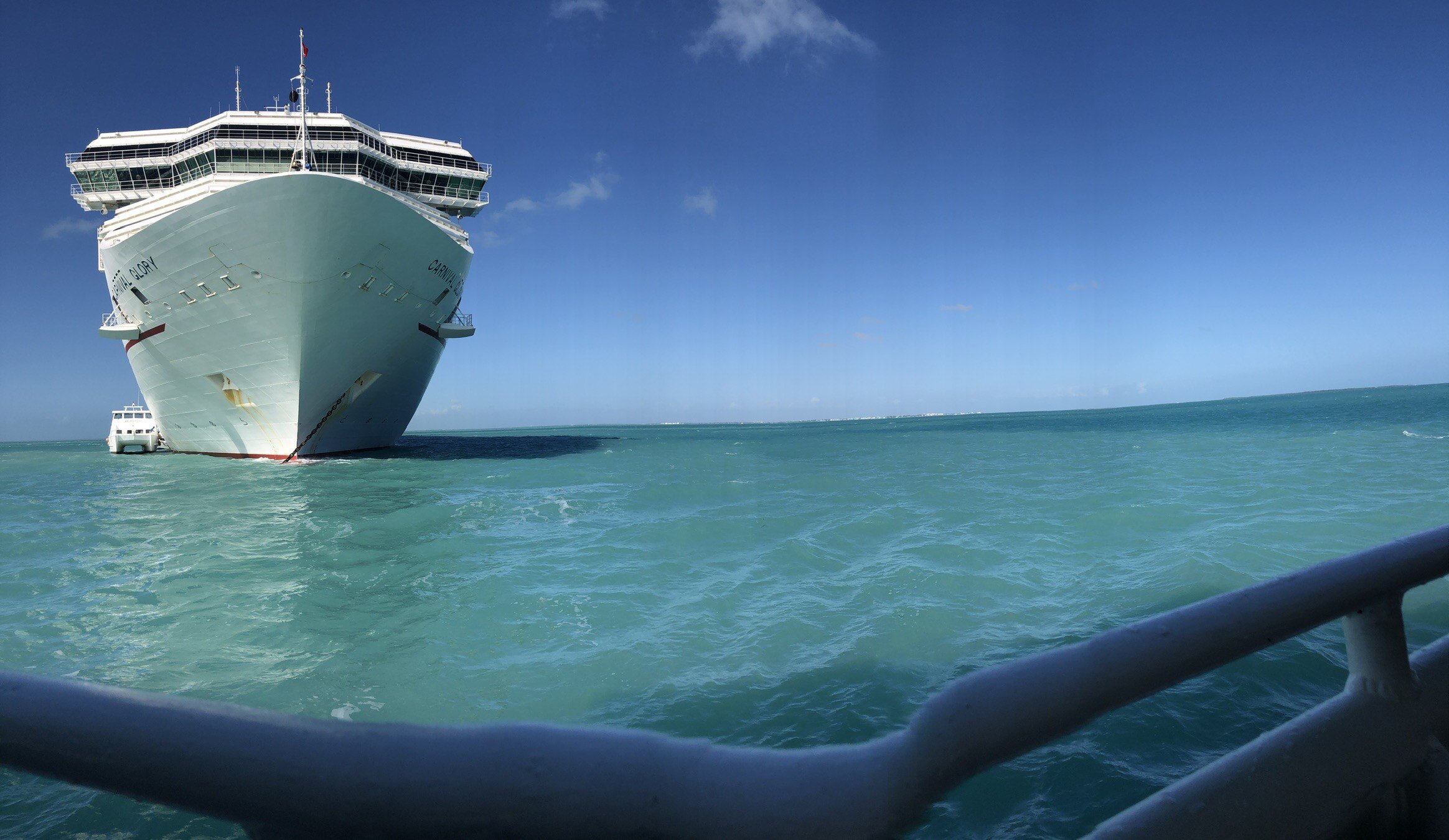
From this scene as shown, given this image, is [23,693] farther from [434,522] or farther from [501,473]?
[501,473]

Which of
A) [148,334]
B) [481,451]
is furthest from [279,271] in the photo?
[481,451]

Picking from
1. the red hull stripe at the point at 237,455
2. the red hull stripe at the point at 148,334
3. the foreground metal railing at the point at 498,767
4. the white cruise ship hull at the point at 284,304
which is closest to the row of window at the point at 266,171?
the white cruise ship hull at the point at 284,304

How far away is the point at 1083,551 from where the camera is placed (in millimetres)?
9984

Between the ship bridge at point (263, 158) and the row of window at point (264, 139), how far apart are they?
1.1 inches

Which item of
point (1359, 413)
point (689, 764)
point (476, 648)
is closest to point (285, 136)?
point (476, 648)

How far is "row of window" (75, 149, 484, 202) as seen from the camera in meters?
23.6

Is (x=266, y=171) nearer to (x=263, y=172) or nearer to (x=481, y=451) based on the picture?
(x=263, y=172)

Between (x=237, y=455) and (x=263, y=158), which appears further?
(x=237, y=455)

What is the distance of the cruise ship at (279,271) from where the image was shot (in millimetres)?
19391

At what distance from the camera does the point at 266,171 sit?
78.3 feet

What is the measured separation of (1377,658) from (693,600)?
689 cm

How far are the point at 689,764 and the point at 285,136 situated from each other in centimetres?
3152

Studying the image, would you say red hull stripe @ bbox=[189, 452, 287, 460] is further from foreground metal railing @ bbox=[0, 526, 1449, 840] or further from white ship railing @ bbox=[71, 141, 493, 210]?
foreground metal railing @ bbox=[0, 526, 1449, 840]

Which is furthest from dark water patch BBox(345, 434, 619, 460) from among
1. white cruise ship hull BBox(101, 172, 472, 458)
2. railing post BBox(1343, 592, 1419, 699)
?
railing post BBox(1343, 592, 1419, 699)
